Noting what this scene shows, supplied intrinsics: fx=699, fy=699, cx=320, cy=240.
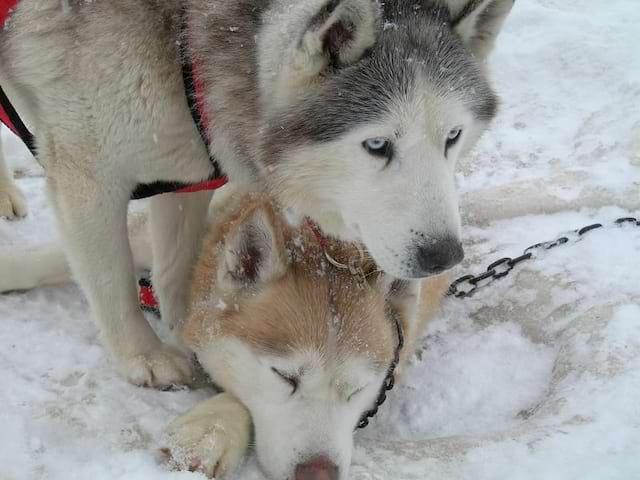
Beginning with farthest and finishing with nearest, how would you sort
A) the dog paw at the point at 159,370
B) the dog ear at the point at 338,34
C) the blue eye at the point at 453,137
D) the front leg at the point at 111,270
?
the dog paw at the point at 159,370, the front leg at the point at 111,270, the blue eye at the point at 453,137, the dog ear at the point at 338,34

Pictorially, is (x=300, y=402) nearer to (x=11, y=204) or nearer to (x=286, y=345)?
(x=286, y=345)

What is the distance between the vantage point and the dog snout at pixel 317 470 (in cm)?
218

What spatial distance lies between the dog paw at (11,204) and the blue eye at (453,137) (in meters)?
2.58

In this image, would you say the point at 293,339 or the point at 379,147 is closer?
the point at 379,147

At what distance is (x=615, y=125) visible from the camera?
4.75 meters

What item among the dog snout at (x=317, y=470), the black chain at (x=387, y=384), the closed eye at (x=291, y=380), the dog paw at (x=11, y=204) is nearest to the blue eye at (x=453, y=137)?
the black chain at (x=387, y=384)

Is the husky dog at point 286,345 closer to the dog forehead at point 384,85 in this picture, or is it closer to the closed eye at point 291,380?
the closed eye at point 291,380

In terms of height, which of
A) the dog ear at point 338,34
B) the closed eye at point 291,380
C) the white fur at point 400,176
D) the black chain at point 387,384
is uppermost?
the dog ear at point 338,34

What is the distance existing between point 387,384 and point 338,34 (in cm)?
136

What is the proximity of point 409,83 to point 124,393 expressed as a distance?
1.48 m

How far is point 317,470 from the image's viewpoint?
86.3 inches

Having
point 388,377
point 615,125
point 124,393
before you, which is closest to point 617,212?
point 615,125

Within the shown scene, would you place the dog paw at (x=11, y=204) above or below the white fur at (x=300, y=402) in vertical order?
below

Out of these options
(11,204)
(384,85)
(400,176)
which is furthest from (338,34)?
(11,204)
